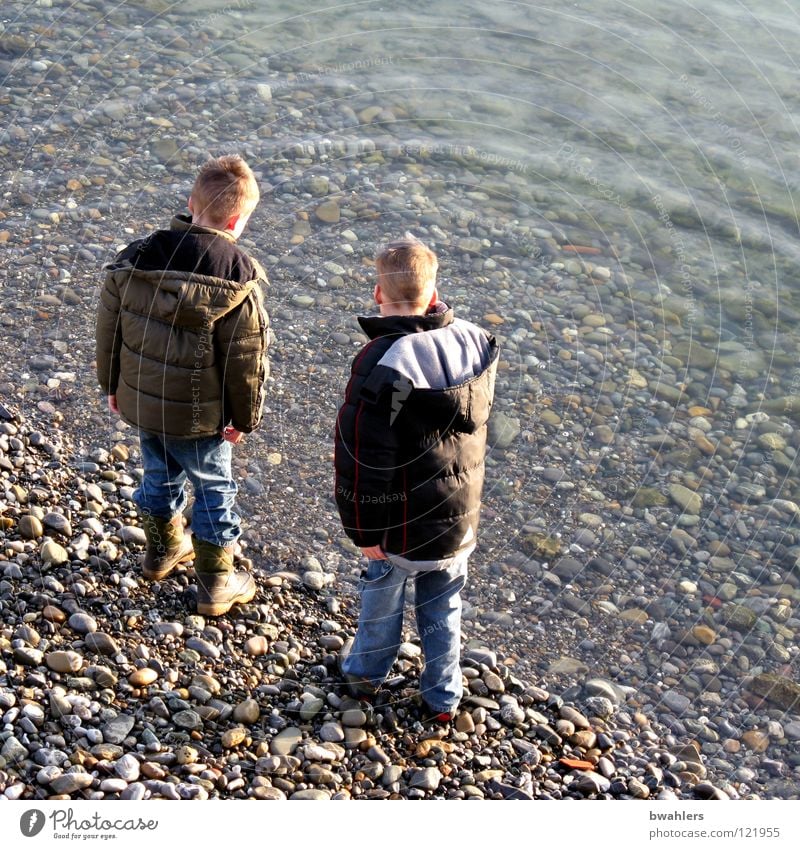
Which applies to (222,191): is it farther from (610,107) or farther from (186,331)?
(610,107)

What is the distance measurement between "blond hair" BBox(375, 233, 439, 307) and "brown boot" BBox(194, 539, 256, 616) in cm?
166

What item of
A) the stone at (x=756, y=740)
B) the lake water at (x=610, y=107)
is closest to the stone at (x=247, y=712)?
the stone at (x=756, y=740)

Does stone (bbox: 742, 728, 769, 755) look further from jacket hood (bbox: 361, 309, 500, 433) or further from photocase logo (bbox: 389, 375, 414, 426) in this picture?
photocase logo (bbox: 389, 375, 414, 426)

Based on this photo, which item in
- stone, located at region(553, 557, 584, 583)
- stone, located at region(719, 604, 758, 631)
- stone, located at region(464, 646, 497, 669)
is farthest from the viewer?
stone, located at region(553, 557, 584, 583)

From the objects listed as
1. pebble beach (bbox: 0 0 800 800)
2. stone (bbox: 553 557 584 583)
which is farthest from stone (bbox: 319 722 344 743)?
stone (bbox: 553 557 584 583)

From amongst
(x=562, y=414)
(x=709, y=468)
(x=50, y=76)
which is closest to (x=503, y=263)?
(x=562, y=414)

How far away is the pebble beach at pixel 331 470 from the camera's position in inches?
193

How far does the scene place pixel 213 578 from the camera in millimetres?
5395

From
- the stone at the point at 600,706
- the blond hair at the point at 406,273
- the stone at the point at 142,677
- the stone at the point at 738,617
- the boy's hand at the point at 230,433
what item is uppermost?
the blond hair at the point at 406,273

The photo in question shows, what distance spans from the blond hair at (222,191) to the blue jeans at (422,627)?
1644 millimetres

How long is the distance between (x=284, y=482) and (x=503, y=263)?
3.30m

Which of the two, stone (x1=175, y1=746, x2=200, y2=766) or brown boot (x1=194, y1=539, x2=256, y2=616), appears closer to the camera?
stone (x1=175, y1=746, x2=200, y2=766)

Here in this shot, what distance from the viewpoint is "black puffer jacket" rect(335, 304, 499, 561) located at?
14.2 ft

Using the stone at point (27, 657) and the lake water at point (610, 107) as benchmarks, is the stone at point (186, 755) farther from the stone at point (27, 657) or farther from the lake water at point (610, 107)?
the lake water at point (610, 107)
